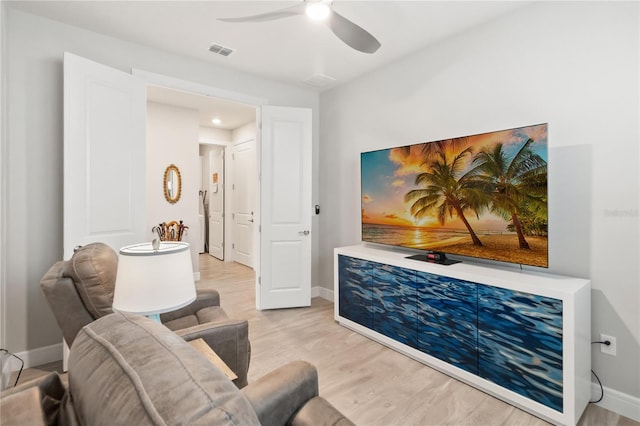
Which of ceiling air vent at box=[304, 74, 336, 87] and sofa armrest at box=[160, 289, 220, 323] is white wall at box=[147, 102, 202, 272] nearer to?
ceiling air vent at box=[304, 74, 336, 87]

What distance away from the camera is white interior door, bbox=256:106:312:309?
141 inches

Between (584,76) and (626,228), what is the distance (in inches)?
39.5

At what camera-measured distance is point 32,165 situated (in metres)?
2.41

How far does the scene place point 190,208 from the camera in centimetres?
491

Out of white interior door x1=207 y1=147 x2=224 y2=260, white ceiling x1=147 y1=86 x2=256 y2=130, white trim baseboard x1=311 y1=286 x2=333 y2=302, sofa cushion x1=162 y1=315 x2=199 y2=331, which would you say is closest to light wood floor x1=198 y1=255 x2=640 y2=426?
white trim baseboard x1=311 y1=286 x2=333 y2=302

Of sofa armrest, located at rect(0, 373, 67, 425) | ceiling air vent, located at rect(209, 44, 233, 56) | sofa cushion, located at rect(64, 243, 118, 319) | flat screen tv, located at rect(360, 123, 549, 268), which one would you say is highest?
ceiling air vent, located at rect(209, 44, 233, 56)

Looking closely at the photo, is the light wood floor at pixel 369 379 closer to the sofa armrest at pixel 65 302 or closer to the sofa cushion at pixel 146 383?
the sofa armrest at pixel 65 302

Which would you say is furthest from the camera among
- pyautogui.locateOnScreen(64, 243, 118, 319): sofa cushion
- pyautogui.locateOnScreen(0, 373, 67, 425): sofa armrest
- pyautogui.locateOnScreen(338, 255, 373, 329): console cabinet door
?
pyautogui.locateOnScreen(338, 255, 373, 329): console cabinet door

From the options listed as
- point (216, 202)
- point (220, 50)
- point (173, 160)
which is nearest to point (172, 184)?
point (173, 160)

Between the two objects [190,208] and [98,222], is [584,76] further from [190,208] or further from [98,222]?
[190,208]

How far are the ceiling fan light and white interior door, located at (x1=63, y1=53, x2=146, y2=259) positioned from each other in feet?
5.81

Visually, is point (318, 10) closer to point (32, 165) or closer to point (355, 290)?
point (355, 290)

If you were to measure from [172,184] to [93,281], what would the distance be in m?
3.56

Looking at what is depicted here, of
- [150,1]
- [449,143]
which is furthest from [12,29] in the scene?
→ [449,143]
